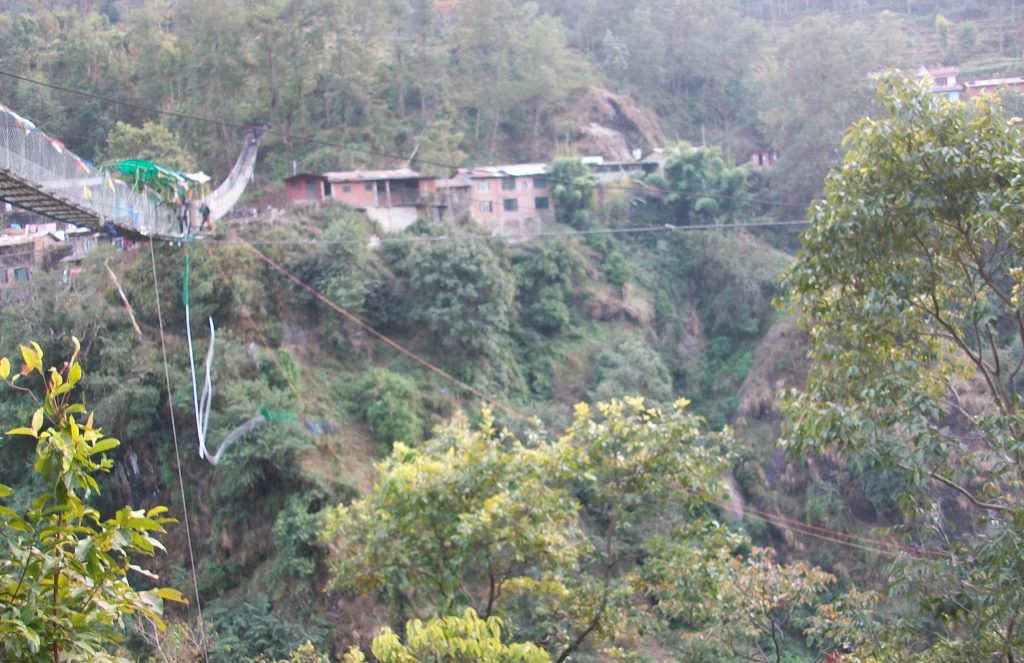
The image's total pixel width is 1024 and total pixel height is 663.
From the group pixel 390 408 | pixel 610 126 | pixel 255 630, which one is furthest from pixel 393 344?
pixel 610 126

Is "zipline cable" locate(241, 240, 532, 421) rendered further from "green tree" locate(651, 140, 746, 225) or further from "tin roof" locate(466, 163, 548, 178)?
"green tree" locate(651, 140, 746, 225)

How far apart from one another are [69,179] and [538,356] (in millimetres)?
13382

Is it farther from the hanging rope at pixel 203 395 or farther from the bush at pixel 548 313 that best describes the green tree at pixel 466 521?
the bush at pixel 548 313

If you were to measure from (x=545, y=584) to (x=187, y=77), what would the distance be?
19.2 m

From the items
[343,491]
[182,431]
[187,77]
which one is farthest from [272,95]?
[343,491]

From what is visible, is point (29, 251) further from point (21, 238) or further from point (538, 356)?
point (538, 356)

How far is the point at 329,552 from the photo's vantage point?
1300cm

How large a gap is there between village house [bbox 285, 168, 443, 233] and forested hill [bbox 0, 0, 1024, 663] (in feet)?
2.70

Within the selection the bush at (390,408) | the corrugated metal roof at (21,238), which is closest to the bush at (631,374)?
the bush at (390,408)

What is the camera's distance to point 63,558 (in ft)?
7.57

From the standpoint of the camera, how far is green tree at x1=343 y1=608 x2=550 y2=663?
4.62 meters

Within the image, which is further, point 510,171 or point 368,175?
point 510,171

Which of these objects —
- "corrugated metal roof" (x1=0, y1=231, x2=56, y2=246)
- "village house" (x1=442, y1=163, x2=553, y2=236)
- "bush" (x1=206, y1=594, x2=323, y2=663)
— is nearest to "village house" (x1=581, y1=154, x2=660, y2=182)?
"village house" (x1=442, y1=163, x2=553, y2=236)

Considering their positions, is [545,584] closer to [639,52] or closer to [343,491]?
[343,491]
